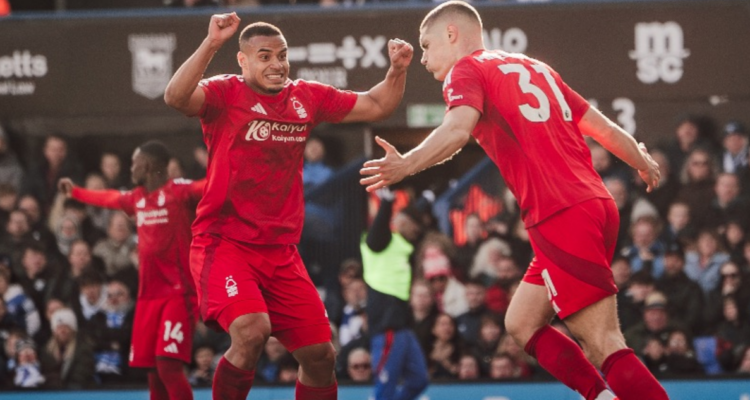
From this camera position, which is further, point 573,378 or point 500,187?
point 500,187

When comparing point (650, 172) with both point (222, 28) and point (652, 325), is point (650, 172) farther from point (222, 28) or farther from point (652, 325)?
point (652, 325)

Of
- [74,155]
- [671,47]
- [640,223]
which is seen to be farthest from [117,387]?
[671,47]

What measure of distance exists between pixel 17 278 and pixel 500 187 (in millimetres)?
4241

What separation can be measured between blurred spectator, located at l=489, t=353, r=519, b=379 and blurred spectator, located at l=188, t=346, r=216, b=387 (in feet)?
7.64

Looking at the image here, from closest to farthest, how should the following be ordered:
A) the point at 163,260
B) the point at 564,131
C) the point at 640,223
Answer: the point at 564,131 → the point at 163,260 → the point at 640,223

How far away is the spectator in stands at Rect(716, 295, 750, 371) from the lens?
10.1 m

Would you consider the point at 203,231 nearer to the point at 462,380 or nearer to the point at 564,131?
the point at 564,131

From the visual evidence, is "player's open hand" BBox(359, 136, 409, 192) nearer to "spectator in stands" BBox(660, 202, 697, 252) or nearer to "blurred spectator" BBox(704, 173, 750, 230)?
"spectator in stands" BBox(660, 202, 697, 252)

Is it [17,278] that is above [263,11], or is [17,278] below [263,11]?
below

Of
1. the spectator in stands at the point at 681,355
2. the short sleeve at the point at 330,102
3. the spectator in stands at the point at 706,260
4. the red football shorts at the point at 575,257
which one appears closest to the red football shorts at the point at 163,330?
the short sleeve at the point at 330,102

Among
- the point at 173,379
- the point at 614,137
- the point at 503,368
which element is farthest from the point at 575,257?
the point at 503,368

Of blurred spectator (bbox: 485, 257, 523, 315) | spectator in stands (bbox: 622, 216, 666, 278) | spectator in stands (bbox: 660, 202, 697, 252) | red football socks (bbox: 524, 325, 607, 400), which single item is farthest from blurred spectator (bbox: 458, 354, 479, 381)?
red football socks (bbox: 524, 325, 607, 400)

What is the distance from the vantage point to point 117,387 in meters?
10.5

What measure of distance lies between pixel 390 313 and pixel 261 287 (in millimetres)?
3889
